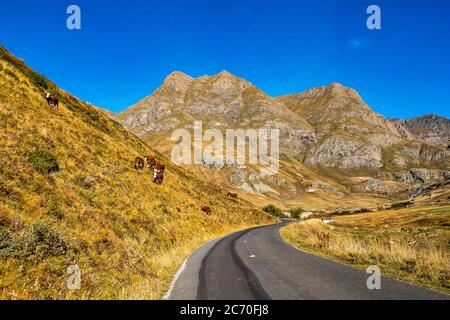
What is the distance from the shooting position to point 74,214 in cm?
1472

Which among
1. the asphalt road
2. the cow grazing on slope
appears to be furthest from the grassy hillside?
the cow grazing on slope

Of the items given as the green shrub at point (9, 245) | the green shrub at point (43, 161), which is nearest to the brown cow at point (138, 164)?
the green shrub at point (43, 161)

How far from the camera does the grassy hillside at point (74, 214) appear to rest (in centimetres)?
955

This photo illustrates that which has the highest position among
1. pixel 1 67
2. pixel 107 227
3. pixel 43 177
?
pixel 1 67

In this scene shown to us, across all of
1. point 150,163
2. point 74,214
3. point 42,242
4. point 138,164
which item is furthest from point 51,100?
point 42,242

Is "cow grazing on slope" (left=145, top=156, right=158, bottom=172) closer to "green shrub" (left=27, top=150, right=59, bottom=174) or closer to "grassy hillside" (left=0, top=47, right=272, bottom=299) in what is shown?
"grassy hillside" (left=0, top=47, right=272, bottom=299)

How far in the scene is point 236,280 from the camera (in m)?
11.7

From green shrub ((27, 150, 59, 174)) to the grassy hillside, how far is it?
6 cm

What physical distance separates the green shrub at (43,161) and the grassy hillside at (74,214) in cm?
6

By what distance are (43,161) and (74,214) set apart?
440 centimetres

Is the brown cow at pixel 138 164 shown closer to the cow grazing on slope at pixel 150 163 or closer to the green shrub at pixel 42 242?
the cow grazing on slope at pixel 150 163

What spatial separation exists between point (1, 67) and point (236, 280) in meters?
28.9

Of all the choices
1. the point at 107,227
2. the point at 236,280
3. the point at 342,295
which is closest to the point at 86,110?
the point at 107,227
